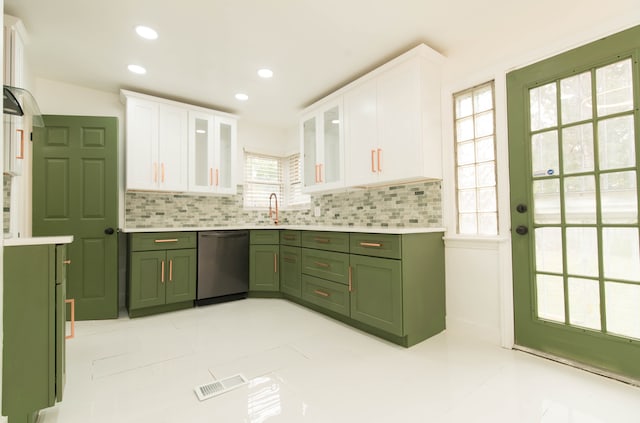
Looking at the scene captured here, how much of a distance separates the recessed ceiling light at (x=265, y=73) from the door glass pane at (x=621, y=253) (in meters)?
3.03

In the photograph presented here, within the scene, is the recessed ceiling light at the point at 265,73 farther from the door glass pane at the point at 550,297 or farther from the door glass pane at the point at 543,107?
the door glass pane at the point at 550,297

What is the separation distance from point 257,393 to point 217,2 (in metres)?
2.55

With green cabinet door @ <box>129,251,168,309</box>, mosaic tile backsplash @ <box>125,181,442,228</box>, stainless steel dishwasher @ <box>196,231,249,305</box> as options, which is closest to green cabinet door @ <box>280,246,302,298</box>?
stainless steel dishwasher @ <box>196,231,249,305</box>

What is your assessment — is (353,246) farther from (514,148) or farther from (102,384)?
(102,384)

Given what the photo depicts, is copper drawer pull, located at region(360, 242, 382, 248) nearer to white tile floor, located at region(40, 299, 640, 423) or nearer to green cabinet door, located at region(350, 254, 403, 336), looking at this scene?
green cabinet door, located at region(350, 254, 403, 336)

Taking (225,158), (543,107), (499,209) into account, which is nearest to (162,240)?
(225,158)

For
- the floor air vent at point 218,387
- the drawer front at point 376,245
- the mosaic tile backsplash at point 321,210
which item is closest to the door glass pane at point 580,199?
the mosaic tile backsplash at point 321,210

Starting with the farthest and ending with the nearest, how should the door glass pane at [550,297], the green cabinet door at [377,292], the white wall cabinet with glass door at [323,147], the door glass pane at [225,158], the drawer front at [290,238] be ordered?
the door glass pane at [225,158]
the drawer front at [290,238]
the white wall cabinet with glass door at [323,147]
the green cabinet door at [377,292]
the door glass pane at [550,297]

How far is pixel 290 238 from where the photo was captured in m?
3.66

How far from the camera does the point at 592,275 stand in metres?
1.98

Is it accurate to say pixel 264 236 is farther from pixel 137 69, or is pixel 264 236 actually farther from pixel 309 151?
pixel 137 69

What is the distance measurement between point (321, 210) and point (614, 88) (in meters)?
3.09

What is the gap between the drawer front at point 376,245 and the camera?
2.38 meters

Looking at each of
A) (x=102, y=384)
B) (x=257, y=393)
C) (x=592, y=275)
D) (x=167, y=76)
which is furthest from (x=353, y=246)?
(x=167, y=76)
